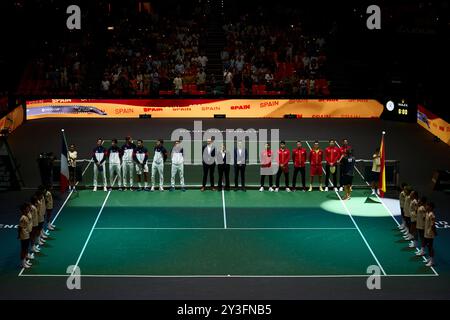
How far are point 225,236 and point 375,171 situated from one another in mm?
7066

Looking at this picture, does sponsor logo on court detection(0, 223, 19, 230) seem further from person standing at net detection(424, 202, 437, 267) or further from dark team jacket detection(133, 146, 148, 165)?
person standing at net detection(424, 202, 437, 267)

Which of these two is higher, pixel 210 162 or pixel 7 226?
pixel 210 162

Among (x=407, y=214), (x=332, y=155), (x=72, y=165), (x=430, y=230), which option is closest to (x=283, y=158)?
(x=332, y=155)

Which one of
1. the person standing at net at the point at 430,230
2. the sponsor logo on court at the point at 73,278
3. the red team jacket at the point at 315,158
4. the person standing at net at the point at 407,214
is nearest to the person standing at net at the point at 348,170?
the red team jacket at the point at 315,158

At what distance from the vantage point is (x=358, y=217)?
82.0ft

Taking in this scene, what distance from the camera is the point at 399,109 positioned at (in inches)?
1617

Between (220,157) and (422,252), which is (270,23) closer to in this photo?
(220,157)

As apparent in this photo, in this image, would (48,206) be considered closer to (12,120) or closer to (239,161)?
(239,161)

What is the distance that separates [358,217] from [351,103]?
18.1 metres

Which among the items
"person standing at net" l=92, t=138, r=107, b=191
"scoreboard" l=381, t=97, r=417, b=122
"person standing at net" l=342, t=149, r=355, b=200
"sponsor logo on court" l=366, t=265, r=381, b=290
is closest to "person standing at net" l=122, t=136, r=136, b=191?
"person standing at net" l=92, t=138, r=107, b=191

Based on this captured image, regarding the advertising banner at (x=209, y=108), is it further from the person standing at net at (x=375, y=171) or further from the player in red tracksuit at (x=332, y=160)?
the person standing at net at (x=375, y=171)

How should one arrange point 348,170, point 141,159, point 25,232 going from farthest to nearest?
1. point 141,159
2. point 348,170
3. point 25,232

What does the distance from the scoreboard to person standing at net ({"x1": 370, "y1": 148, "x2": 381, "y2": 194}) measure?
13.3m

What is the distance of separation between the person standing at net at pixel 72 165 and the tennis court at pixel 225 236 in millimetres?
666
